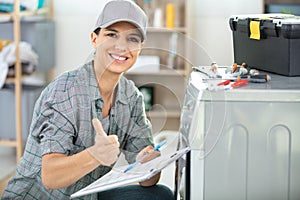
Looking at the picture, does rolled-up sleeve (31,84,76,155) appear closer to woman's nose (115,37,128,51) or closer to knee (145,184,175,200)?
woman's nose (115,37,128,51)

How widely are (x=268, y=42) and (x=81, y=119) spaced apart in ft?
1.63

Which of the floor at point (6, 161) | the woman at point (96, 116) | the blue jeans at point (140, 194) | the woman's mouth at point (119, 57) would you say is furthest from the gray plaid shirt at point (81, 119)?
the floor at point (6, 161)

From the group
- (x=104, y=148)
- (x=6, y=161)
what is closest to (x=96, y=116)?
(x=104, y=148)

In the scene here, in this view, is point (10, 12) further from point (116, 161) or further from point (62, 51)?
point (116, 161)

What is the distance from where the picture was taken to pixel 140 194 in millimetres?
1748

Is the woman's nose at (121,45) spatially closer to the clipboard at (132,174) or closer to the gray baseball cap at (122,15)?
the gray baseball cap at (122,15)

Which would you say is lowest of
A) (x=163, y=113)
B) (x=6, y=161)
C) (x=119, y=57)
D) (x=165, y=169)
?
(x=6, y=161)

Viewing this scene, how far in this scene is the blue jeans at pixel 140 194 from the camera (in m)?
1.73

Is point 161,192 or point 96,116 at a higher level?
point 96,116

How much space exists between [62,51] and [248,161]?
3.13m

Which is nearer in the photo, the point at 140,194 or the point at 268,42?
the point at 268,42

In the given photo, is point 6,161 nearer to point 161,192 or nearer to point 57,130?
point 161,192

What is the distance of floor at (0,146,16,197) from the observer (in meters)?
3.35

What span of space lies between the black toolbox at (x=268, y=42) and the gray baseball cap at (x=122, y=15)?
0.98ft
